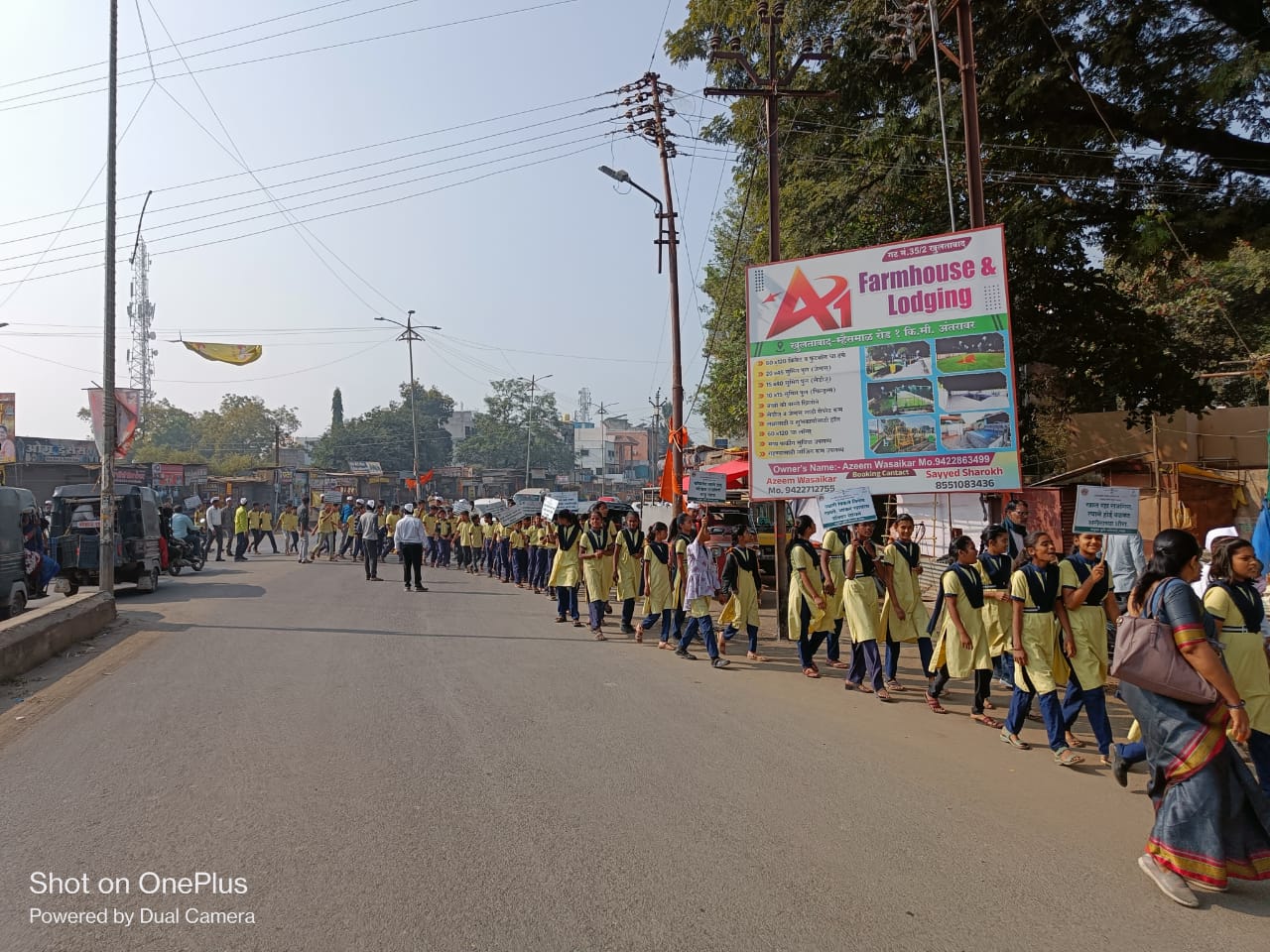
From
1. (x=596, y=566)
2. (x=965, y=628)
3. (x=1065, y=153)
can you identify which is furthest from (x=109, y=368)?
(x=1065, y=153)

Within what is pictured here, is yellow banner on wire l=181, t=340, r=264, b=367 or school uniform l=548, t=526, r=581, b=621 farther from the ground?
yellow banner on wire l=181, t=340, r=264, b=367

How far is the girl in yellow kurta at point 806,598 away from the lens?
8.58m

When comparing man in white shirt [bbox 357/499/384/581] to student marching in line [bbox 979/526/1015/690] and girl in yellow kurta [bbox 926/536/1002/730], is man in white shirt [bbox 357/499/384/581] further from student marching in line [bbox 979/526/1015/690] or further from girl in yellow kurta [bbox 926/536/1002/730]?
student marching in line [bbox 979/526/1015/690]

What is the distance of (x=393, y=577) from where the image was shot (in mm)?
19703

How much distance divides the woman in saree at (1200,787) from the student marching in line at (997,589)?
114 inches

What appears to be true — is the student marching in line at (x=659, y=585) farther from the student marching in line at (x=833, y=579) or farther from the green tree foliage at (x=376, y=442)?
the green tree foliage at (x=376, y=442)

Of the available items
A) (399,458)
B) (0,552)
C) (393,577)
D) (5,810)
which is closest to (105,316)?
(0,552)

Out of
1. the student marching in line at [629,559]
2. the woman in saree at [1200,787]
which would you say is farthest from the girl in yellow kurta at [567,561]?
the woman in saree at [1200,787]

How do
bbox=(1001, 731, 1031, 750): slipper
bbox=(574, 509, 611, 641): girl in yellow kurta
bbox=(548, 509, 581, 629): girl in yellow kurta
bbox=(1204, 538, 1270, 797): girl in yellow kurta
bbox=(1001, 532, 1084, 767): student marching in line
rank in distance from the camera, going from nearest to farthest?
bbox=(1204, 538, 1270, 797): girl in yellow kurta → bbox=(1001, 532, 1084, 767): student marching in line → bbox=(1001, 731, 1031, 750): slipper → bbox=(574, 509, 611, 641): girl in yellow kurta → bbox=(548, 509, 581, 629): girl in yellow kurta

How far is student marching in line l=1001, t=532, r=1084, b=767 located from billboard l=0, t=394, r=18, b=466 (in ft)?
128

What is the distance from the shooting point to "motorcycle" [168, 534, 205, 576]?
60.8 ft

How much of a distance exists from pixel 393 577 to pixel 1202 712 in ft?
58.6

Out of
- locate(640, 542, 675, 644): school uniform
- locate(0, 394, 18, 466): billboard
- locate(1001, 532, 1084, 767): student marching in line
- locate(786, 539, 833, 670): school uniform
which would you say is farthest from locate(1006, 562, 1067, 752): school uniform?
locate(0, 394, 18, 466): billboard

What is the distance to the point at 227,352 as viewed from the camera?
2541 centimetres
